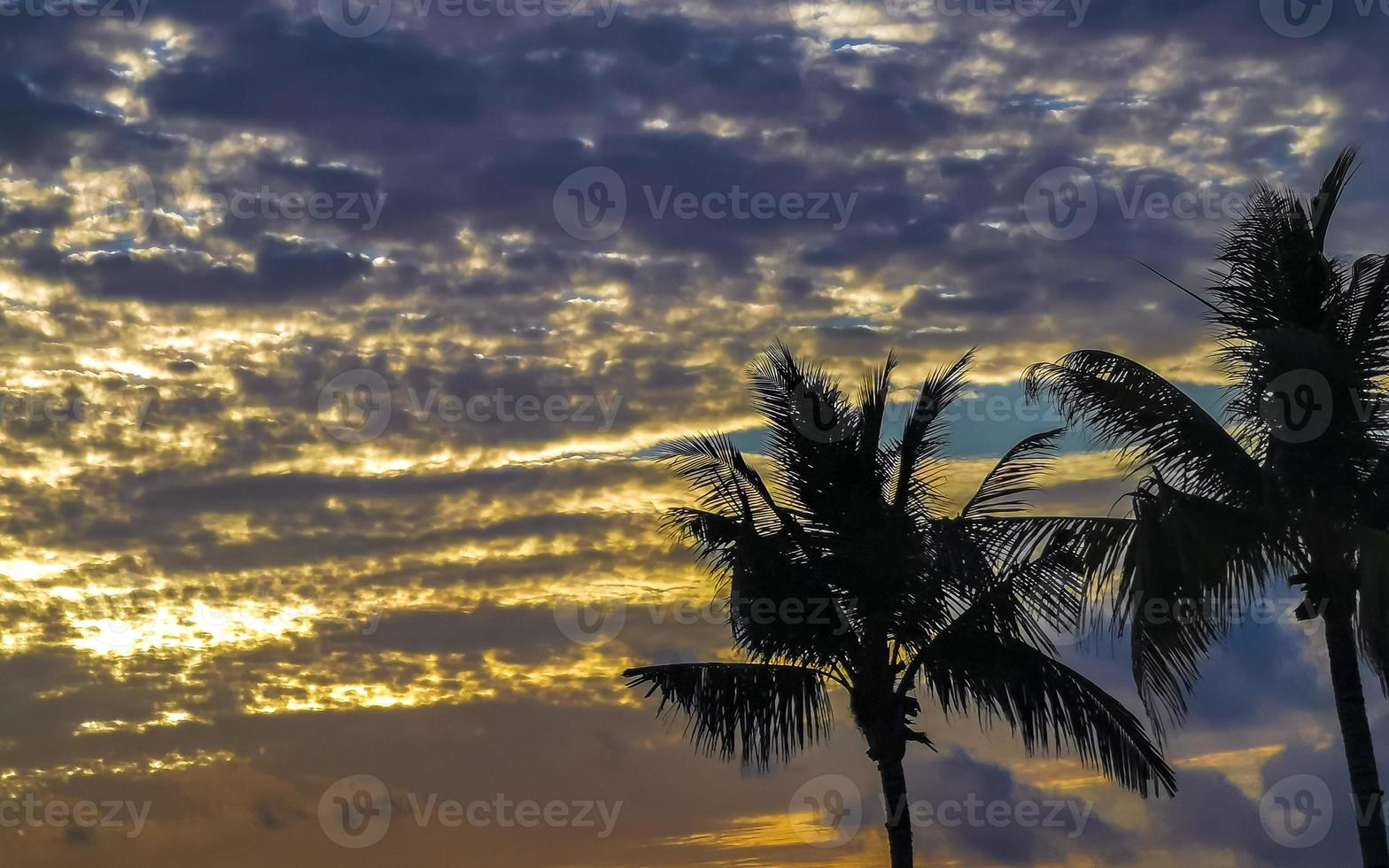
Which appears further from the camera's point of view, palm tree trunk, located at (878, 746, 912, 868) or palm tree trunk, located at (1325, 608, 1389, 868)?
palm tree trunk, located at (878, 746, 912, 868)

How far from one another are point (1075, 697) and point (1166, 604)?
8.99 feet

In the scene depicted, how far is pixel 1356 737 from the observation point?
63.6 ft

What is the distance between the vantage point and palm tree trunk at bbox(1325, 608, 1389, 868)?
1902 cm

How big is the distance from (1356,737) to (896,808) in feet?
21.1

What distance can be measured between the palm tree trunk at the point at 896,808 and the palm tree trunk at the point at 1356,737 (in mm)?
6170

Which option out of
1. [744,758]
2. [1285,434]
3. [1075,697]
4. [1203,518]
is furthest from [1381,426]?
[744,758]

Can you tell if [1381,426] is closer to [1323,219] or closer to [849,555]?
[1323,219]

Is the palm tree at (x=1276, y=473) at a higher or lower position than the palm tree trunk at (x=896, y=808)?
higher

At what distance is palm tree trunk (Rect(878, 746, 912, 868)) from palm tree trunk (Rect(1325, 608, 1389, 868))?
617cm

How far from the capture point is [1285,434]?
19312 millimetres

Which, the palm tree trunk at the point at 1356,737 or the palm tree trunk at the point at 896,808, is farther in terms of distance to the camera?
the palm tree trunk at the point at 896,808

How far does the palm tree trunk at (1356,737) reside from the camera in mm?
19016

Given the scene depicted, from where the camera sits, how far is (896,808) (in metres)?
21.7

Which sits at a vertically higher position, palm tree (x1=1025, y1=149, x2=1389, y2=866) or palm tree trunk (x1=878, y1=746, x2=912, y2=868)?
palm tree (x1=1025, y1=149, x2=1389, y2=866)
